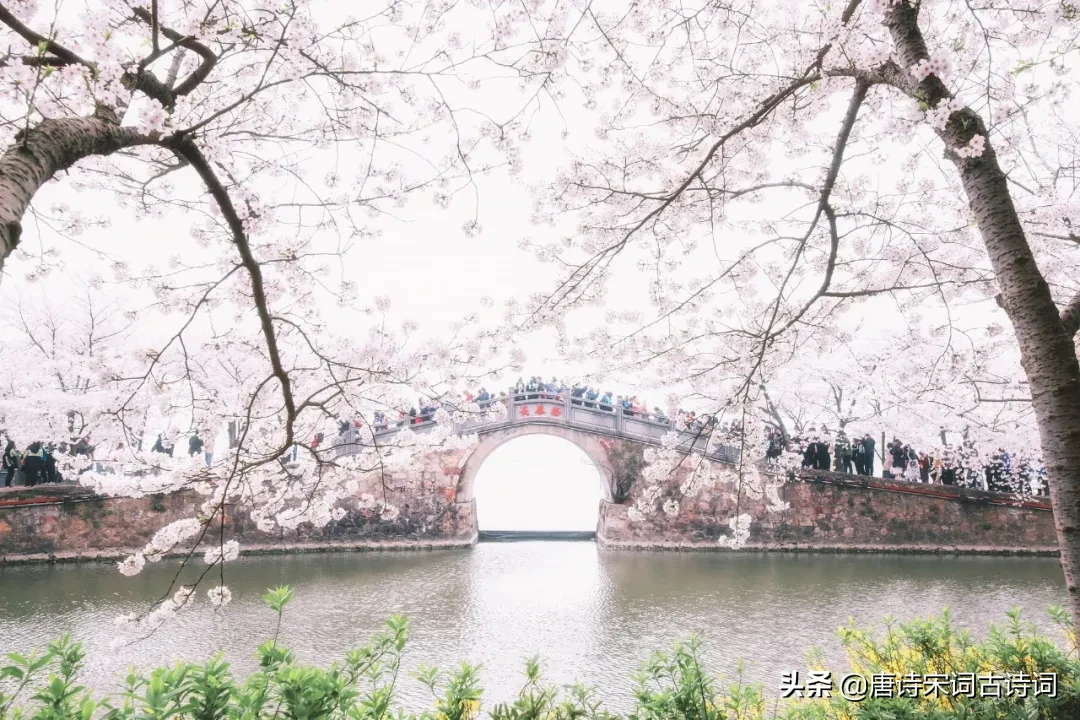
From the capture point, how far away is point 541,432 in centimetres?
1568

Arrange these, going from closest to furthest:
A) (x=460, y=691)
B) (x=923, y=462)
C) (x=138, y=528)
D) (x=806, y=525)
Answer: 1. (x=460, y=691)
2. (x=138, y=528)
3. (x=806, y=525)
4. (x=923, y=462)

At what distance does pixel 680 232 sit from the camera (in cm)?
502

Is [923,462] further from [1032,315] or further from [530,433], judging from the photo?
[1032,315]

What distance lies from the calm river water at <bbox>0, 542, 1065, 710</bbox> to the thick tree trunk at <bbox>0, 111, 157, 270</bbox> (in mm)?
4682

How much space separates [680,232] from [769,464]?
436 inches

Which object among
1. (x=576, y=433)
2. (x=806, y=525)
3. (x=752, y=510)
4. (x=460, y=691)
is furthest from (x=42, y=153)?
(x=806, y=525)

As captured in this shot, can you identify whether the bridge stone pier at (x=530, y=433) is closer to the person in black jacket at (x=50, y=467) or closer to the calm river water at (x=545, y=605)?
the calm river water at (x=545, y=605)

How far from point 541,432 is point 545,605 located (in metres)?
6.60

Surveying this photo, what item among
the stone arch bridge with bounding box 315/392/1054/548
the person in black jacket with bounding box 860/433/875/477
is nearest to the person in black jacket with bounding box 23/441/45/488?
the stone arch bridge with bounding box 315/392/1054/548

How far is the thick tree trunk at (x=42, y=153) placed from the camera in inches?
66.6

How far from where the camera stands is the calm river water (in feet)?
22.3

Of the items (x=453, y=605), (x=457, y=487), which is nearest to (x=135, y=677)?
(x=453, y=605)

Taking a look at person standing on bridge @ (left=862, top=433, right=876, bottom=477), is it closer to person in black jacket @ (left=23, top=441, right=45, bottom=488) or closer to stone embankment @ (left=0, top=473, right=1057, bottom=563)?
stone embankment @ (left=0, top=473, right=1057, bottom=563)

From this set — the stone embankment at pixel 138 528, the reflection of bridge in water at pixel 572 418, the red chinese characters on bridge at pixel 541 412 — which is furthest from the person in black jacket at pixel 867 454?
the stone embankment at pixel 138 528
